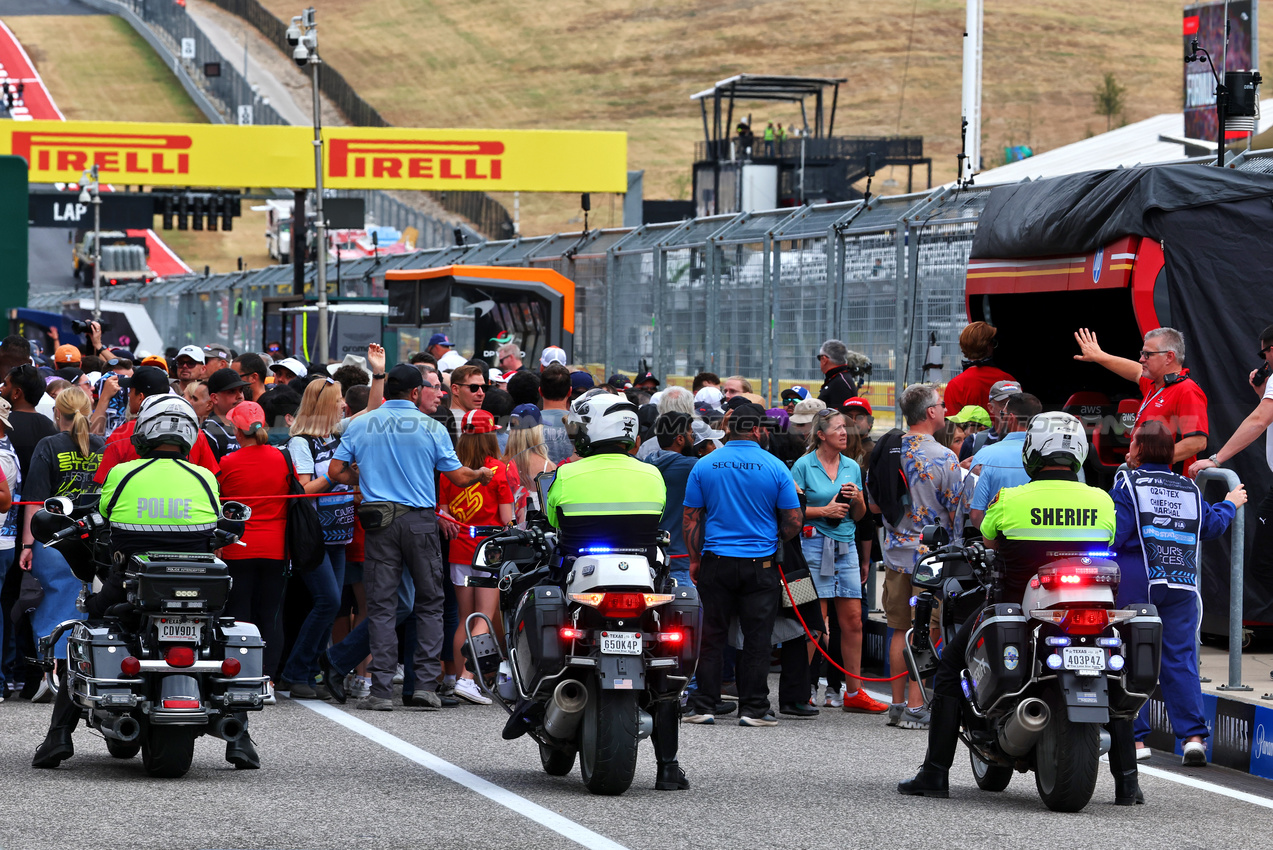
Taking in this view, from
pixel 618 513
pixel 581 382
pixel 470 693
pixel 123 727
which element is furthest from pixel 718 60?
pixel 123 727

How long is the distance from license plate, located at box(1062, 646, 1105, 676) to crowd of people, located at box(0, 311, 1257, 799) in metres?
2.15

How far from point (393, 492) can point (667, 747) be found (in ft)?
10.2

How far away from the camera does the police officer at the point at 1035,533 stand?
27.9ft

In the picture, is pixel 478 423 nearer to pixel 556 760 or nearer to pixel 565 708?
pixel 556 760

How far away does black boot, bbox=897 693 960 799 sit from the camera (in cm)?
873

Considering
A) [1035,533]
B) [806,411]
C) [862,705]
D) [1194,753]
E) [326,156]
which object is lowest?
[862,705]

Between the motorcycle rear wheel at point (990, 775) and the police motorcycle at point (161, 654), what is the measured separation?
330cm

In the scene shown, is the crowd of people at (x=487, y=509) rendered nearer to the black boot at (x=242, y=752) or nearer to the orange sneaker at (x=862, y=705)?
the orange sneaker at (x=862, y=705)

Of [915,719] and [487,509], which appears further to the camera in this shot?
[487,509]

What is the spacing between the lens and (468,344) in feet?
96.8

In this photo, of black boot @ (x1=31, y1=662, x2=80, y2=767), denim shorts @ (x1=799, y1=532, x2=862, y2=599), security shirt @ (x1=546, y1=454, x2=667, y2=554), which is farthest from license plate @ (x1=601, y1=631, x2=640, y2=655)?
denim shorts @ (x1=799, y1=532, x2=862, y2=599)

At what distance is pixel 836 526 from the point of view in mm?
11672

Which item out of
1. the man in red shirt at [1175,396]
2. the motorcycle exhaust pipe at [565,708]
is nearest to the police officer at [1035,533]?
the motorcycle exhaust pipe at [565,708]

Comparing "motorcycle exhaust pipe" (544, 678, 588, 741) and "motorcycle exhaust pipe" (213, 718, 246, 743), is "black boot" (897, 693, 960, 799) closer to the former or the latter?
"motorcycle exhaust pipe" (544, 678, 588, 741)
